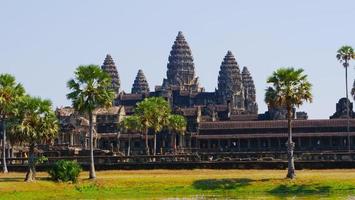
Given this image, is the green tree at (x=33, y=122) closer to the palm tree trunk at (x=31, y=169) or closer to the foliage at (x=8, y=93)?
the palm tree trunk at (x=31, y=169)

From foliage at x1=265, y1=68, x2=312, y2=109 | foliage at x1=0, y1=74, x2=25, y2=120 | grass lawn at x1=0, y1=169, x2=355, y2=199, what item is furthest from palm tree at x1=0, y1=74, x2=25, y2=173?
foliage at x1=265, y1=68, x2=312, y2=109

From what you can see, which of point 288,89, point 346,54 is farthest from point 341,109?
point 288,89

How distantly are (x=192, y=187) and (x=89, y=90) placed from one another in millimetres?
14517

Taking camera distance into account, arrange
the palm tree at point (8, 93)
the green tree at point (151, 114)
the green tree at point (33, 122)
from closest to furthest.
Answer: the green tree at point (33, 122) < the palm tree at point (8, 93) < the green tree at point (151, 114)

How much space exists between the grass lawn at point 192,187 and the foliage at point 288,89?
7.92 m

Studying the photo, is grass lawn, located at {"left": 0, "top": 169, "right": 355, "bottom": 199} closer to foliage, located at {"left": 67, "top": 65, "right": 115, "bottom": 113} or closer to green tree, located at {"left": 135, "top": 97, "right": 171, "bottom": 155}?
foliage, located at {"left": 67, "top": 65, "right": 115, "bottom": 113}

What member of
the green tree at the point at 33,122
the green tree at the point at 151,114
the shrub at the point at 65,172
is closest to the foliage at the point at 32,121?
the green tree at the point at 33,122

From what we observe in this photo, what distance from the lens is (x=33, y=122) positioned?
250ft

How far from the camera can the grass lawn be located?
7169cm

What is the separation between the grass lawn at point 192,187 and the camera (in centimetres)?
7169

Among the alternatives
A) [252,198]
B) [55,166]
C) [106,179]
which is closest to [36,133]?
[55,166]

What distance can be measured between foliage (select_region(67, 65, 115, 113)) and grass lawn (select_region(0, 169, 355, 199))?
311 inches

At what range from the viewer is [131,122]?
5310 inches

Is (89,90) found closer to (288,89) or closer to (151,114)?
(288,89)
